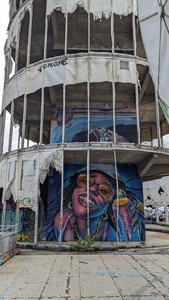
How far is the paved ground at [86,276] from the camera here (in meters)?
6.26

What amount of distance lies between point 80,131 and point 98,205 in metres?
4.46

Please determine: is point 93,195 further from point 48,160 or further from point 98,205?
point 48,160

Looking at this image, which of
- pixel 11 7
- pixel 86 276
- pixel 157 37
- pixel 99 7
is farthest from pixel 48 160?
pixel 11 7

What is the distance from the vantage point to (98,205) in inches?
575

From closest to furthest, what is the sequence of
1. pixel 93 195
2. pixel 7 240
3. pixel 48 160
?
pixel 7 240 < pixel 48 160 < pixel 93 195

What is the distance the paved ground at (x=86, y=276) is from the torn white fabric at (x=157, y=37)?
4.62 metres

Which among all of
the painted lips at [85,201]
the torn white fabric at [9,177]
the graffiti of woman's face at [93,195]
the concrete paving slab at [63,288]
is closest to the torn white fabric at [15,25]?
the torn white fabric at [9,177]

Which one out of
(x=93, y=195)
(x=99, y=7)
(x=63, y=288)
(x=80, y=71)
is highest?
(x=99, y=7)

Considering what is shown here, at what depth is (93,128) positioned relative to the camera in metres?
16.0

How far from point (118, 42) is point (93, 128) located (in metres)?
6.12

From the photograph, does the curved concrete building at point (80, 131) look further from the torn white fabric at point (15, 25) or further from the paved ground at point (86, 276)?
the paved ground at point (86, 276)

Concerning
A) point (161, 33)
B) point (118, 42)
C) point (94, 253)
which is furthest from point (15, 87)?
point (161, 33)

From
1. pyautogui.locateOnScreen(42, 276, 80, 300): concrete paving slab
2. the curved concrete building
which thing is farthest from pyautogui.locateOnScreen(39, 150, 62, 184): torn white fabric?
pyautogui.locateOnScreen(42, 276, 80, 300): concrete paving slab

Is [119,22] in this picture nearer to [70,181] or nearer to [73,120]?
[73,120]
